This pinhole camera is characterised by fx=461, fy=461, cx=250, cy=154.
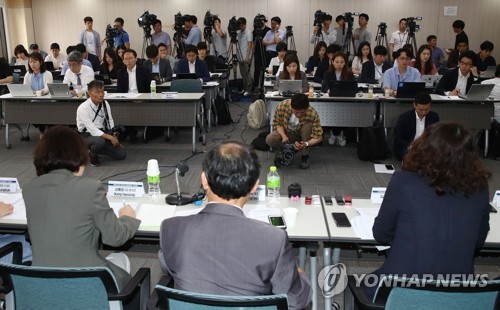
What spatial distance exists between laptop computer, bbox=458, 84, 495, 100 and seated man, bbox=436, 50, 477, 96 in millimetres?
306

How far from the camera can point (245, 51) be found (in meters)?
10.2

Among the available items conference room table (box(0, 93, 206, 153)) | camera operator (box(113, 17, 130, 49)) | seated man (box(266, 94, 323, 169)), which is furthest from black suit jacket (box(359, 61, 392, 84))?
camera operator (box(113, 17, 130, 49))

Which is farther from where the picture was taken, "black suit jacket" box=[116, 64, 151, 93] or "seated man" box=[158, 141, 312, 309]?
"black suit jacket" box=[116, 64, 151, 93]

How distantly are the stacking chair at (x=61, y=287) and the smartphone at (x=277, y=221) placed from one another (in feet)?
2.53

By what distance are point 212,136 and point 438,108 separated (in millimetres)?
2987

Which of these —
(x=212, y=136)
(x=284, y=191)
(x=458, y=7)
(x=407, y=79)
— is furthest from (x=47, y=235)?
(x=458, y=7)

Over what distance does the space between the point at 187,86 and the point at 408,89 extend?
288 cm

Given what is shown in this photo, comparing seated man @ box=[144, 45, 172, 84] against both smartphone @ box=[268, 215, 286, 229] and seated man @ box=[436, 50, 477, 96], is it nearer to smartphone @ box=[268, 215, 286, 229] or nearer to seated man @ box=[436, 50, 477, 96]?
seated man @ box=[436, 50, 477, 96]

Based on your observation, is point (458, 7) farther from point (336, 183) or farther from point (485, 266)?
point (485, 266)

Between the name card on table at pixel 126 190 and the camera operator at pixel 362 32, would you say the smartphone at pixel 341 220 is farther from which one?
the camera operator at pixel 362 32

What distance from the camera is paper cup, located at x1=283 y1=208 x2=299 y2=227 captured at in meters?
2.24

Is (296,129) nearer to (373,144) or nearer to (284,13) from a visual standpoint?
(373,144)

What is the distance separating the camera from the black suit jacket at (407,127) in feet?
15.8

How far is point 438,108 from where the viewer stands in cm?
551
